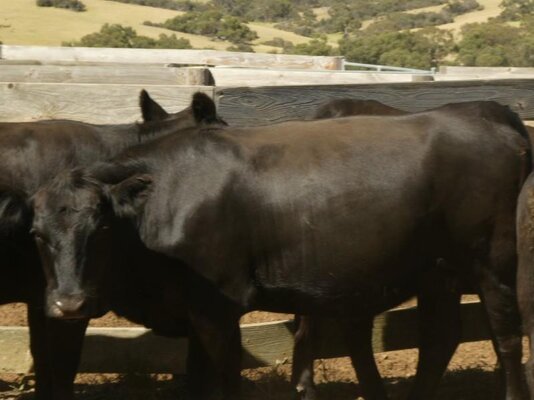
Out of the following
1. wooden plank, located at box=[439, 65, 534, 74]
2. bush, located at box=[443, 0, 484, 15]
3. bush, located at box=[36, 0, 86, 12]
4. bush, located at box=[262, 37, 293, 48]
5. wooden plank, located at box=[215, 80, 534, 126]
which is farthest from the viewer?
bush, located at box=[443, 0, 484, 15]

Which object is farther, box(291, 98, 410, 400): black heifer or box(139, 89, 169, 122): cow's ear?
box(139, 89, 169, 122): cow's ear

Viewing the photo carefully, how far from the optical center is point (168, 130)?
6.09 m

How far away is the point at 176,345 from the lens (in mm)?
6570

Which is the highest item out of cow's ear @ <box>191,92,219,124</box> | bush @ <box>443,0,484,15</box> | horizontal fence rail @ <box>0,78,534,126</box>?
cow's ear @ <box>191,92,219,124</box>

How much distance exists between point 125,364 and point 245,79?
17.0 ft

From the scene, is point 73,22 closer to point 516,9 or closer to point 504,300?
point 516,9

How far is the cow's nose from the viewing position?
4.77 metres

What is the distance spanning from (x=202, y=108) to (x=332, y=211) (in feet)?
4.32

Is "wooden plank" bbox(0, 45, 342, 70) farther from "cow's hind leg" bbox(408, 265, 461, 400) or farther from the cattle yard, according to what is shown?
"cow's hind leg" bbox(408, 265, 461, 400)

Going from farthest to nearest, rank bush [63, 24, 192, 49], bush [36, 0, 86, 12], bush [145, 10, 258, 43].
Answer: bush [36, 0, 86, 12], bush [145, 10, 258, 43], bush [63, 24, 192, 49]

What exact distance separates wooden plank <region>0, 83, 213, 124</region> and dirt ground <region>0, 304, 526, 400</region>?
1.98m

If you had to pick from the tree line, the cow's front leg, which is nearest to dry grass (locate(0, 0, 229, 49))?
the tree line

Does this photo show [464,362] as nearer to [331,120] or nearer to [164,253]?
[331,120]

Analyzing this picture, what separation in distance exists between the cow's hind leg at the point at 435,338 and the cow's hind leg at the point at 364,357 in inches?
9.3
